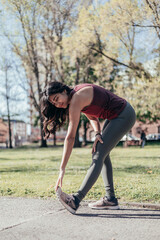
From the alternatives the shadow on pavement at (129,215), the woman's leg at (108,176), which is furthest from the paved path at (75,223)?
the woman's leg at (108,176)

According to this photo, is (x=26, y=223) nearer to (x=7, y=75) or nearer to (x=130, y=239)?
(x=130, y=239)

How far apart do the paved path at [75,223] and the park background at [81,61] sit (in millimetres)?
802

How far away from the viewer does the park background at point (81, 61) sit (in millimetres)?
6383

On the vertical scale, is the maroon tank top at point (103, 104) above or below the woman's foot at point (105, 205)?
above

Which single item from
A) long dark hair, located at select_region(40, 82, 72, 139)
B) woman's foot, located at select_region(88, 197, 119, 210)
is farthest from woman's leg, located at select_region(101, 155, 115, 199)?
long dark hair, located at select_region(40, 82, 72, 139)

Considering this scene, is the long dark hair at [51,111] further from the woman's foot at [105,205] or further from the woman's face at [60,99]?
the woman's foot at [105,205]

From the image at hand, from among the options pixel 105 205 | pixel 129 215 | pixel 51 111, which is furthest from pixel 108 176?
pixel 51 111

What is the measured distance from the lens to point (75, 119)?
10.7 feet

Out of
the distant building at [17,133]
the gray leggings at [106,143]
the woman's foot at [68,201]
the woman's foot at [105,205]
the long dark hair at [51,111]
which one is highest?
the long dark hair at [51,111]

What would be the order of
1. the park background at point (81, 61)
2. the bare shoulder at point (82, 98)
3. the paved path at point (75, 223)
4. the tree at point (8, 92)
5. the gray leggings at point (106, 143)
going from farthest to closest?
the tree at point (8, 92) < the park background at point (81, 61) < the gray leggings at point (106, 143) < the bare shoulder at point (82, 98) < the paved path at point (75, 223)

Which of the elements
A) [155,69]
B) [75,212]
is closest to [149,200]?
[75,212]

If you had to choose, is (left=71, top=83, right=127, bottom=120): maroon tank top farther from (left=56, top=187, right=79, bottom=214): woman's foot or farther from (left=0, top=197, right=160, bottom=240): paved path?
(left=0, top=197, right=160, bottom=240): paved path

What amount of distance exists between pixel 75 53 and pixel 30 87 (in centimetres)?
913

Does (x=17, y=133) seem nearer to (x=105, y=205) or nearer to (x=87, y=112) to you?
(x=105, y=205)
